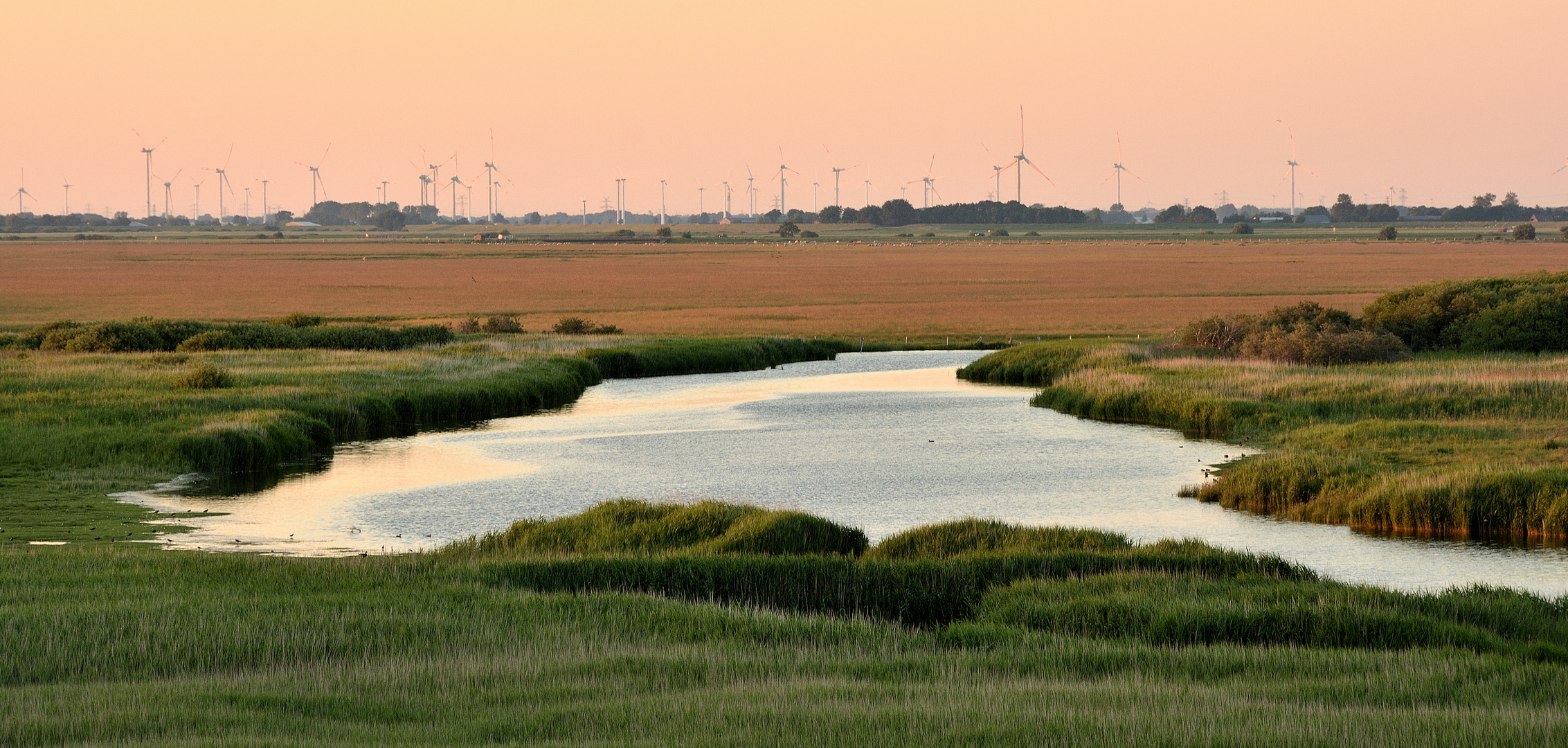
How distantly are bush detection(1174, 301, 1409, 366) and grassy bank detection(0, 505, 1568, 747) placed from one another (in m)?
37.7

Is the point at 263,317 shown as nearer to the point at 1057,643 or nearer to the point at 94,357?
the point at 94,357

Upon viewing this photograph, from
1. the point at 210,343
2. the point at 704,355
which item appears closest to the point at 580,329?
the point at 704,355

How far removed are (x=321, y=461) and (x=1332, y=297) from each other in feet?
316

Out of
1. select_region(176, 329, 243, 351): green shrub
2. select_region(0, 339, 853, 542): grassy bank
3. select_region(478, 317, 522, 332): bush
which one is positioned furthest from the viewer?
select_region(478, 317, 522, 332): bush

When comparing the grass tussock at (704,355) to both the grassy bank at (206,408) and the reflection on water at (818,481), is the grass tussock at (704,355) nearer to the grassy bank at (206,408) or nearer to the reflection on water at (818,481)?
the grassy bank at (206,408)

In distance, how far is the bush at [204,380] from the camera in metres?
51.7

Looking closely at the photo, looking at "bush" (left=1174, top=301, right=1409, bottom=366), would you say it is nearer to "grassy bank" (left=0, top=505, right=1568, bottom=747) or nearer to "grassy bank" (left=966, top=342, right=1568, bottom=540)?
"grassy bank" (left=966, top=342, right=1568, bottom=540)

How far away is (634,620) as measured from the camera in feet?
65.6

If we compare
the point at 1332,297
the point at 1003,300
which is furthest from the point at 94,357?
the point at 1332,297

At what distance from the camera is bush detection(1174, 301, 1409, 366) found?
6112 centimetres

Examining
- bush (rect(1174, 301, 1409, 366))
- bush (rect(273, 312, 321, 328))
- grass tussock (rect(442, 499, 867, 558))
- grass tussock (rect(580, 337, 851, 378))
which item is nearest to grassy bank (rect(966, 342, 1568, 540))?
bush (rect(1174, 301, 1409, 366))

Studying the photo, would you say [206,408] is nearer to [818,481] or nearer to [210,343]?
[818,481]

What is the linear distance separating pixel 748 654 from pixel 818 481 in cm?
2344

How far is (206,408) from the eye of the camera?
154 ft
